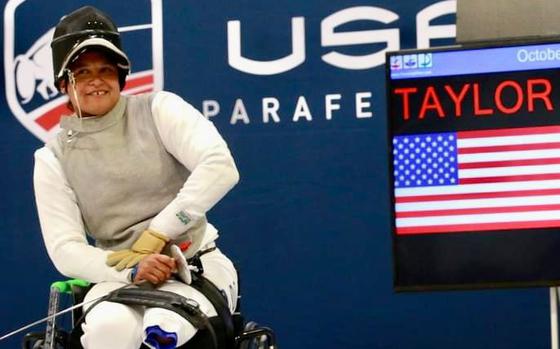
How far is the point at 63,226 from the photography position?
3410 millimetres

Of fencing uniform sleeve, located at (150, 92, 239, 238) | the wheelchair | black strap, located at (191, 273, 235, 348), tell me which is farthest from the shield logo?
black strap, located at (191, 273, 235, 348)

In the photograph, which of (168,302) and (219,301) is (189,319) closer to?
(168,302)

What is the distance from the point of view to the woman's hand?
319cm

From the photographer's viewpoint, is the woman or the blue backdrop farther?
the blue backdrop

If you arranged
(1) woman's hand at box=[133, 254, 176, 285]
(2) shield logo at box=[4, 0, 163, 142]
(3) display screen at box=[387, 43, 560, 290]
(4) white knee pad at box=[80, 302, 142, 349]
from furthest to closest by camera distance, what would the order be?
(2) shield logo at box=[4, 0, 163, 142]
(3) display screen at box=[387, 43, 560, 290]
(1) woman's hand at box=[133, 254, 176, 285]
(4) white knee pad at box=[80, 302, 142, 349]

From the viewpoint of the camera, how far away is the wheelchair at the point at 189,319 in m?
3.08

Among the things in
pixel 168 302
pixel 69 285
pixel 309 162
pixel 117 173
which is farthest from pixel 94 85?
pixel 309 162

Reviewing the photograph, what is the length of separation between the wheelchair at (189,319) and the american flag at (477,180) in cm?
55

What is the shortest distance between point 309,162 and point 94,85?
54.5 inches

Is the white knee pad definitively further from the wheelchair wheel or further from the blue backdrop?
the blue backdrop

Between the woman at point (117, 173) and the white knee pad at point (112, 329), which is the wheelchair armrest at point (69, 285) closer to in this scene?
the woman at point (117, 173)

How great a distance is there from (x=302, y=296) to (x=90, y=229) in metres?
1.36

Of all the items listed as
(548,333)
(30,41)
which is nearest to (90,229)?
(30,41)

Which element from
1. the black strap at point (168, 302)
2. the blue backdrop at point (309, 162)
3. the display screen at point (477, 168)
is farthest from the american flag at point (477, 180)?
the blue backdrop at point (309, 162)
